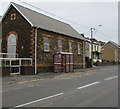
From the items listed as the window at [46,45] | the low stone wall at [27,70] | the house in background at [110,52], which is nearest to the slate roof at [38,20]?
the window at [46,45]

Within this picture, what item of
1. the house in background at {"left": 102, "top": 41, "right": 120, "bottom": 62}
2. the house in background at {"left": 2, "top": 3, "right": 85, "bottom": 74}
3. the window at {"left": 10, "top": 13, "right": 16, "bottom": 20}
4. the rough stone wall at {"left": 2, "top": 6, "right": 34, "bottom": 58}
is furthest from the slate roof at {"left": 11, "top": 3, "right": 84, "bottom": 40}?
the house in background at {"left": 102, "top": 41, "right": 120, "bottom": 62}

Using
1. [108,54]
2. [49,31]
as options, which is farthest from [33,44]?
[108,54]

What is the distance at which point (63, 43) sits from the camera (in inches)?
1224

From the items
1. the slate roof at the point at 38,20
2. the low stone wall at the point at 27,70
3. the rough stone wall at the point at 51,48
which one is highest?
the slate roof at the point at 38,20

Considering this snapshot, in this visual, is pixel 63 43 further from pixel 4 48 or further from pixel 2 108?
pixel 2 108

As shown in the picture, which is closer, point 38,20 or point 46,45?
point 46,45

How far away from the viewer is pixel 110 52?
84375 millimetres

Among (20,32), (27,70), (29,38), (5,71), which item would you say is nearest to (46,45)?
(29,38)

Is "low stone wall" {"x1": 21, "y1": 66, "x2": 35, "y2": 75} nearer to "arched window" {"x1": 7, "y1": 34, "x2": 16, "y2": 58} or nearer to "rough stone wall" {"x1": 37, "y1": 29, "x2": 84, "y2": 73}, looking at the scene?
"rough stone wall" {"x1": 37, "y1": 29, "x2": 84, "y2": 73}

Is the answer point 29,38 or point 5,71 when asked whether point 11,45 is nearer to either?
point 29,38

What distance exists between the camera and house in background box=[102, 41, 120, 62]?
269 feet

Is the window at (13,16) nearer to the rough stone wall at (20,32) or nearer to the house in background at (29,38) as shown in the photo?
the house in background at (29,38)

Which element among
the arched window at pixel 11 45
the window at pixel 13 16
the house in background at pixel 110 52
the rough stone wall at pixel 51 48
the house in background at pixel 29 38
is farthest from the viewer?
the house in background at pixel 110 52

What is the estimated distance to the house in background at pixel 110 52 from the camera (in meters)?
81.9
